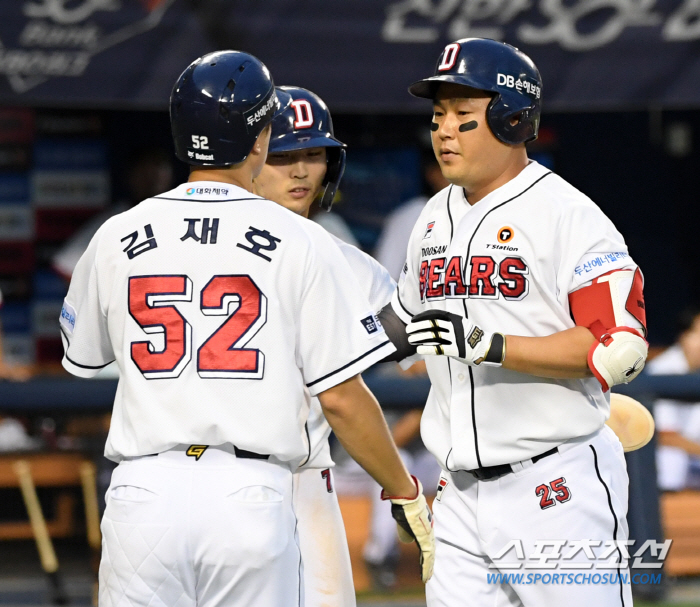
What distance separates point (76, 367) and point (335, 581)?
101cm

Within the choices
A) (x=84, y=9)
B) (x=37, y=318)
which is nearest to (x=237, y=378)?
(x=84, y=9)

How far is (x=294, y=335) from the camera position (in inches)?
99.5

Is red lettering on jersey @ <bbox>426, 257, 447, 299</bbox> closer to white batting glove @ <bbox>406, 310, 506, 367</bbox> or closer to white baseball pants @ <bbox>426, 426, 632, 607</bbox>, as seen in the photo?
white batting glove @ <bbox>406, 310, 506, 367</bbox>

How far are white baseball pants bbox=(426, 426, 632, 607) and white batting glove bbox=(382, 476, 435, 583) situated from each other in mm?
58

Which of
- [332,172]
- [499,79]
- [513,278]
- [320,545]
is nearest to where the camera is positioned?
[513,278]

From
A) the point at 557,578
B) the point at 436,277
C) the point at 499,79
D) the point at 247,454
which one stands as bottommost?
the point at 557,578

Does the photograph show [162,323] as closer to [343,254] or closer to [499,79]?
[343,254]

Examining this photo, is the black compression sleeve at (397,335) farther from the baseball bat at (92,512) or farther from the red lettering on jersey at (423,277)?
the baseball bat at (92,512)

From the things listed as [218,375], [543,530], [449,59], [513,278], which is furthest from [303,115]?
[543,530]

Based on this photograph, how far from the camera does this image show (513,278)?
9.16 feet

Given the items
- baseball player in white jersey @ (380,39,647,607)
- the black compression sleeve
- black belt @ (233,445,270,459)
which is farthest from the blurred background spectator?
black belt @ (233,445,270,459)

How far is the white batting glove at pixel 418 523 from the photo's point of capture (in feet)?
9.22

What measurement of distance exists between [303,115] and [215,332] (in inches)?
50.5

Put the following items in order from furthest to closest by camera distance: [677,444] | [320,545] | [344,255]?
[677,444] < [344,255] < [320,545]
